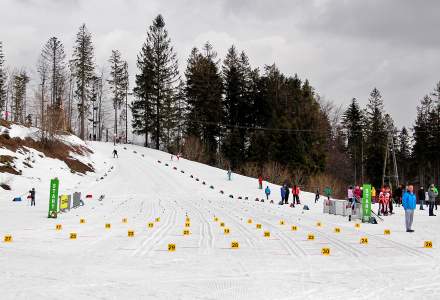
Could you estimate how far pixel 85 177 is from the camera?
1650 inches

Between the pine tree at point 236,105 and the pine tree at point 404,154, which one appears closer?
the pine tree at point 236,105

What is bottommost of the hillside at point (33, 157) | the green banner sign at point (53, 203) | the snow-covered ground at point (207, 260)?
the snow-covered ground at point (207, 260)

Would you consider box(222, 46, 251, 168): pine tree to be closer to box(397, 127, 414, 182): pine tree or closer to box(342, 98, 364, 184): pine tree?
box(342, 98, 364, 184): pine tree

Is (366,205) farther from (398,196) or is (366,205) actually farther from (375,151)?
(375,151)

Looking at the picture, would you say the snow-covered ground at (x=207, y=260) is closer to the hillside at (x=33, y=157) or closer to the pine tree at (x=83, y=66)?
the hillside at (x=33, y=157)

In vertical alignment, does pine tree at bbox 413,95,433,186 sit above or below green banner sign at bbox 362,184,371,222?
above

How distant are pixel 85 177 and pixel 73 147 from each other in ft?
31.2

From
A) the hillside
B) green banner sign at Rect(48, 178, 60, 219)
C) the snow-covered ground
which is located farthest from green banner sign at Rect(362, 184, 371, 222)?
the hillside

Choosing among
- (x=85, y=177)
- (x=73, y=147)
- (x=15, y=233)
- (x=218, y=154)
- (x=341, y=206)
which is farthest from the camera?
(x=218, y=154)

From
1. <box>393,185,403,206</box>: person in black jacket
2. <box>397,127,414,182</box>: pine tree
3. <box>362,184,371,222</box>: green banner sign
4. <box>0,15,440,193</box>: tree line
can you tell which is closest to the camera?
<box>362,184,371,222</box>: green banner sign

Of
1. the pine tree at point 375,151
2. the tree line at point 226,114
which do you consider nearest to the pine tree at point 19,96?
the tree line at point 226,114

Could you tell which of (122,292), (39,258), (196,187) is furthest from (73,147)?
(122,292)

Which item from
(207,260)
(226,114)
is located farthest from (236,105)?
(207,260)

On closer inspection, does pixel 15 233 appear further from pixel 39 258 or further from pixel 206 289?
pixel 206 289
